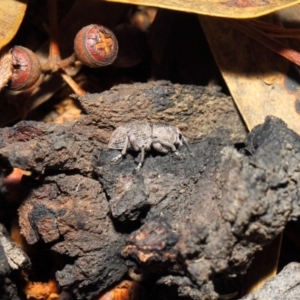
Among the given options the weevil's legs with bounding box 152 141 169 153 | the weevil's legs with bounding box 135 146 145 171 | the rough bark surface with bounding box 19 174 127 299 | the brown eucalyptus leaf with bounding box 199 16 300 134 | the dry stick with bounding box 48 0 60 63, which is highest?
the dry stick with bounding box 48 0 60 63

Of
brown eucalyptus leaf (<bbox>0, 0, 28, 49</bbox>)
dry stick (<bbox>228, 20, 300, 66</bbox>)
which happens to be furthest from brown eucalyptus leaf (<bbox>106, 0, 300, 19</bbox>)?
brown eucalyptus leaf (<bbox>0, 0, 28, 49</bbox>)

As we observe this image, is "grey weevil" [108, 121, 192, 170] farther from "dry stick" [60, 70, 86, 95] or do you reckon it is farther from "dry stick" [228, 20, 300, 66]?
"dry stick" [228, 20, 300, 66]

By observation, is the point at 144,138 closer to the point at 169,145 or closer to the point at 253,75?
the point at 169,145

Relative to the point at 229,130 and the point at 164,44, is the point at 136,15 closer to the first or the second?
the point at 164,44

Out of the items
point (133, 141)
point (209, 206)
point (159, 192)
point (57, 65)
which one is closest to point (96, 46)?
point (57, 65)

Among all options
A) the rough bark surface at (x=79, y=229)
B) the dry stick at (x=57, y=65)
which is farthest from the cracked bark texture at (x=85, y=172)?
the dry stick at (x=57, y=65)

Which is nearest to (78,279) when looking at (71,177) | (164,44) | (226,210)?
(71,177)
